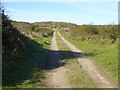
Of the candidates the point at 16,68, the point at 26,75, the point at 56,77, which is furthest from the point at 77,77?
the point at 16,68

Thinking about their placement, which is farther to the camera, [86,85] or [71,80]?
[71,80]

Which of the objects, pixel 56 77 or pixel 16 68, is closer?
pixel 56 77

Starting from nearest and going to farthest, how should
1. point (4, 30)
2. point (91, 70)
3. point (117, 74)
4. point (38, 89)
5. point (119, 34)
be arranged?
point (38, 89) < point (117, 74) < point (91, 70) < point (4, 30) < point (119, 34)

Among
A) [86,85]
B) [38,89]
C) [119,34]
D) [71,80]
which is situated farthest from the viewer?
[119,34]

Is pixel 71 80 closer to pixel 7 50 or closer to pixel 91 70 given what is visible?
pixel 91 70

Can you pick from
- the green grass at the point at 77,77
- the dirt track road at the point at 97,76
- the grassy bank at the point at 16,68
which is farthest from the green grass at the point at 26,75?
the dirt track road at the point at 97,76

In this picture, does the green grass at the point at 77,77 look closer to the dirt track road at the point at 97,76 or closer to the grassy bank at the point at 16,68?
the dirt track road at the point at 97,76

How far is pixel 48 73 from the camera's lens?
55.9 feet

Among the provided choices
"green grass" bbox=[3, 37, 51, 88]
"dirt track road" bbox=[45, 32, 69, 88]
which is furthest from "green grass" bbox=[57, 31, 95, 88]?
"green grass" bbox=[3, 37, 51, 88]

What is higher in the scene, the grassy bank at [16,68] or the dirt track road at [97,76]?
the grassy bank at [16,68]

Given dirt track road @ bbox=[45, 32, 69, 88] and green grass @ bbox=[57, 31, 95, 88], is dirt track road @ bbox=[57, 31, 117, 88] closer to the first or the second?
green grass @ bbox=[57, 31, 95, 88]

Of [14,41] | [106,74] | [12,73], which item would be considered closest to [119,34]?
[14,41]

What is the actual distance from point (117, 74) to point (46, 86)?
4.53 m

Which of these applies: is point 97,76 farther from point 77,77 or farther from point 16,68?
point 16,68
